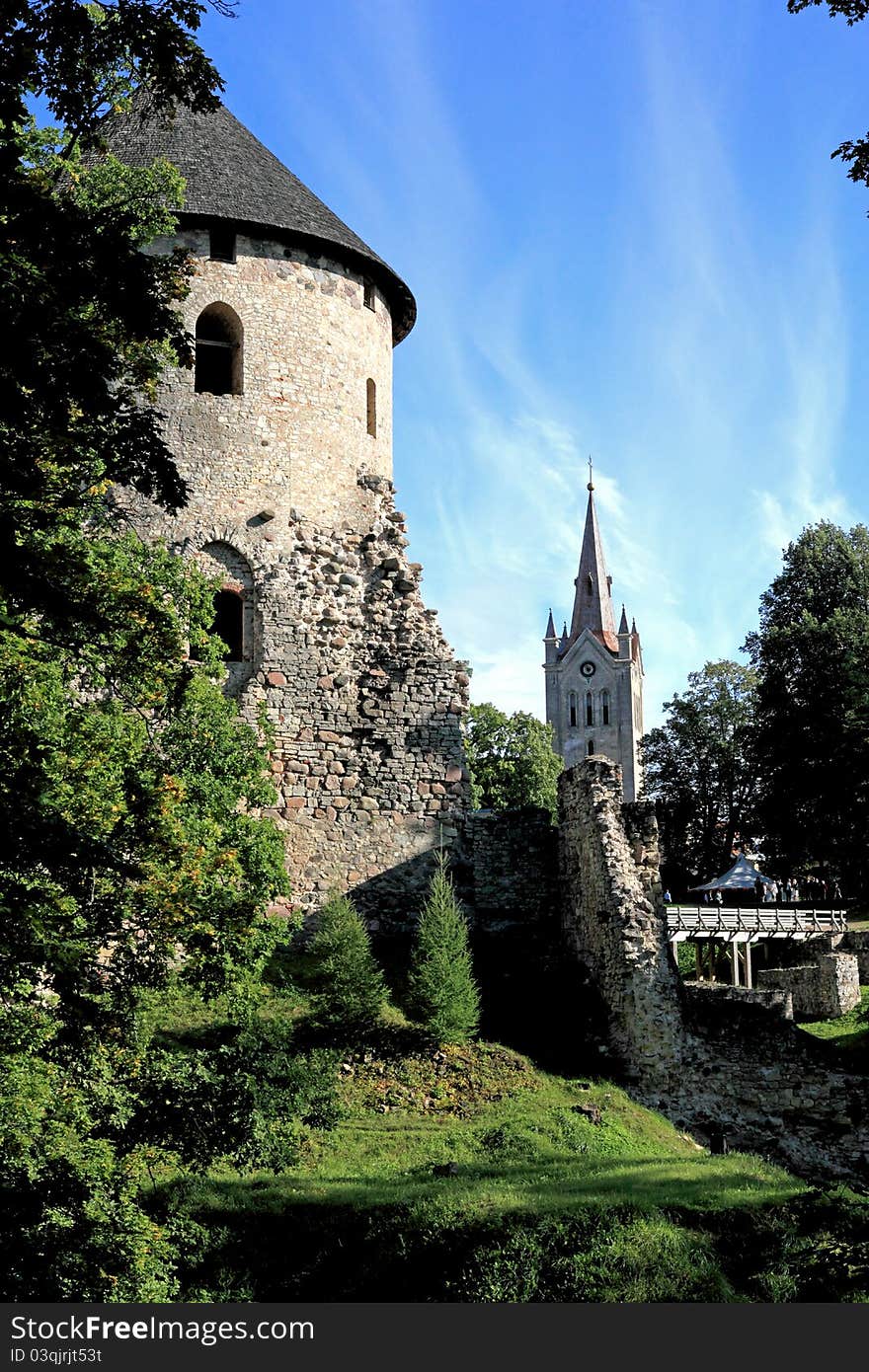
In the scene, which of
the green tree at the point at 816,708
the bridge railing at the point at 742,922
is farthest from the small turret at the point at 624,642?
the bridge railing at the point at 742,922

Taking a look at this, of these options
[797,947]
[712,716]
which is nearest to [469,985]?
[797,947]

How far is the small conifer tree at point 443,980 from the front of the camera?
1625 centimetres


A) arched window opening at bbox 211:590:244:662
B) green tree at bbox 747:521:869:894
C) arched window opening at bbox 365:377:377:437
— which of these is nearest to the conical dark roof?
arched window opening at bbox 365:377:377:437

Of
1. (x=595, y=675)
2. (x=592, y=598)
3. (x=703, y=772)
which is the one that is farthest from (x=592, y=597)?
(x=703, y=772)

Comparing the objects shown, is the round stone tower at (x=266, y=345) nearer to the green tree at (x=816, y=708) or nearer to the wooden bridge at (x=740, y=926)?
the wooden bridge at (x=740, y=926)

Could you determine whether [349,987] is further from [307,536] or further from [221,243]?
[221,243]

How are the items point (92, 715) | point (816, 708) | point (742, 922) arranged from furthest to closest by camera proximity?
1. point (816, 708)
2. point (742, 922)
3. point (92, 715)

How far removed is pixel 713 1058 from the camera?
16.3 m

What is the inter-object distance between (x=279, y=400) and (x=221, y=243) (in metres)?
2.80

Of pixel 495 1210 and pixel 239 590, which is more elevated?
pixel 239 590

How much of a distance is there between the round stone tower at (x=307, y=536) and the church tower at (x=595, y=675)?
2707 inches

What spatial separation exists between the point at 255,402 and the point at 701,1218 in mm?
14012

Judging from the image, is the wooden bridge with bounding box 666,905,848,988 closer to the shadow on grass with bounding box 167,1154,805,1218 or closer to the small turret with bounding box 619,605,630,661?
the shadow on grass with bounding box 167,1154,805,1218

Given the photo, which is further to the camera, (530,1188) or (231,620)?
(231,620)
